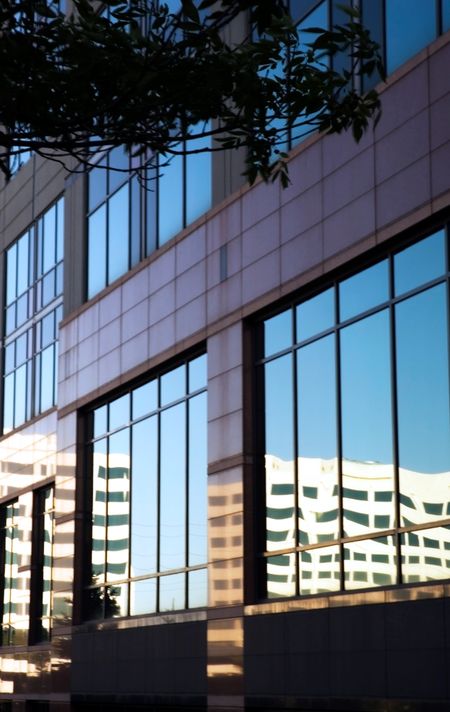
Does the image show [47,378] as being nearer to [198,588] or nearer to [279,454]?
[198,588]

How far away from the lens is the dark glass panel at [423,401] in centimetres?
1838

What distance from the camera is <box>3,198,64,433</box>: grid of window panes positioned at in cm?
3734

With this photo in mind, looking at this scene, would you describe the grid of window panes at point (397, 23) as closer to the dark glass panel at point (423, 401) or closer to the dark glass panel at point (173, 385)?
the dark glass panel at point (423, 401)

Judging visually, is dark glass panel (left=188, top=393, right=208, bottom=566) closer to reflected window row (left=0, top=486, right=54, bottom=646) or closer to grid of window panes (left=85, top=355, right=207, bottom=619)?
grid of window panes (left=85, top=355, right=207, bottom=619)

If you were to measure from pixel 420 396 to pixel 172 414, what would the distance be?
9684 millimetres

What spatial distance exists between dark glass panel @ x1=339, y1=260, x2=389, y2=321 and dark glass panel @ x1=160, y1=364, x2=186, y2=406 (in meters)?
6.76

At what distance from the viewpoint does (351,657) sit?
19672 mm

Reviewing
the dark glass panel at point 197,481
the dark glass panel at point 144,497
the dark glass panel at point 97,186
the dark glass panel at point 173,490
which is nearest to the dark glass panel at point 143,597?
the dark glass panel at point 144,497

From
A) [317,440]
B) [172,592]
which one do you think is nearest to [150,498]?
[172,592]

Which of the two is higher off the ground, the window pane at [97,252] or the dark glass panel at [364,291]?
the window pane at [97,252]

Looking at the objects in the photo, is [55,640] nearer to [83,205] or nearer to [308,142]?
[83,205]

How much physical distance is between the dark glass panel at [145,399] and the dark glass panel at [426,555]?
35.5ft

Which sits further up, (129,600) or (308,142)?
(308,142)

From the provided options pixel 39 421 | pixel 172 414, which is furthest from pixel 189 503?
pixel 39 421
